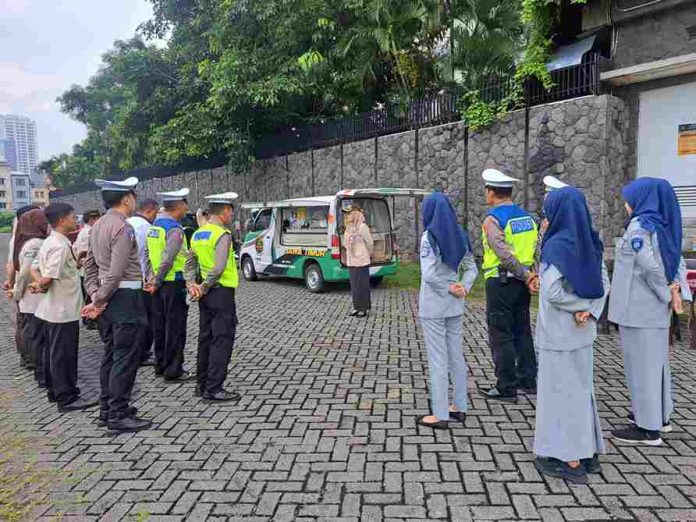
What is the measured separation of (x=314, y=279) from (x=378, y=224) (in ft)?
5.83

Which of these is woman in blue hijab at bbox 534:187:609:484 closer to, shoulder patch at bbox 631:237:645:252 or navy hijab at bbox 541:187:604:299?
navy hijab at bbox 541:187:604:299

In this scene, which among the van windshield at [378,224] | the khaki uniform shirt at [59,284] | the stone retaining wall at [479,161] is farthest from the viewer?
the van windshield at [378,224]

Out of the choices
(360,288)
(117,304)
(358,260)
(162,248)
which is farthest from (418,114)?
(117,304)

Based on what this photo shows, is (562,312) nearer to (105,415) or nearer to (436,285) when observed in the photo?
(436,285)

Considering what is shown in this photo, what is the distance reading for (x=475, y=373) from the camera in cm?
559

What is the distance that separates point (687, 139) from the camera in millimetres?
9969

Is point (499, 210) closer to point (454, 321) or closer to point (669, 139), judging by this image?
point (454, 321)

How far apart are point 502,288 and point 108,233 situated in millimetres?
3331

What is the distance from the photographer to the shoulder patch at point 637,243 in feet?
12.2

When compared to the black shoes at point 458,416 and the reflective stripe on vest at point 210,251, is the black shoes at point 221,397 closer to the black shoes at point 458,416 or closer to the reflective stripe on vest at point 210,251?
the reflective stripe on vest at point 210,251

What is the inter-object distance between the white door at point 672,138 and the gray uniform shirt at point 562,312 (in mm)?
8287

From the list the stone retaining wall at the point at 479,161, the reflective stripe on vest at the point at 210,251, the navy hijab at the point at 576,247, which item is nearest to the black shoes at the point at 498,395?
the navy hijab at the point at 576,247

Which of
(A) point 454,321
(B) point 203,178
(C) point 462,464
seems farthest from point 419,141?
(B) point 203,178

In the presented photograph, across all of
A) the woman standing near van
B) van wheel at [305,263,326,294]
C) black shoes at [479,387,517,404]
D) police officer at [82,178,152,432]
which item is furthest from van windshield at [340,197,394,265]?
police officer at [82,178,152,432]
